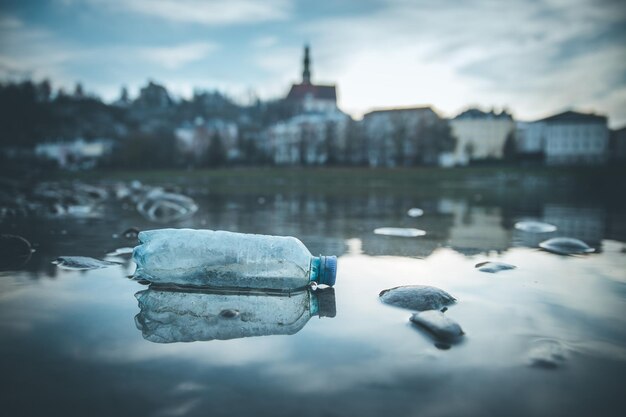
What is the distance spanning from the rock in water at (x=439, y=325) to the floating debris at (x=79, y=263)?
470cm

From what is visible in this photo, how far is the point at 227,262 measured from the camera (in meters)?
4.91

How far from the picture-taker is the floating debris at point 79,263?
5972 millimetres

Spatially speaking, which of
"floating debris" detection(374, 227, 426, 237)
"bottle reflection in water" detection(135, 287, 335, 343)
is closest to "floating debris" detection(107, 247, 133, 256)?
"bottle reflection in water" detection(135, 287, 335, 343)

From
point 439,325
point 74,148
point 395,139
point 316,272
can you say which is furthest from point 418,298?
point 74,148

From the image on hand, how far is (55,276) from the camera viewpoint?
17.8 feet

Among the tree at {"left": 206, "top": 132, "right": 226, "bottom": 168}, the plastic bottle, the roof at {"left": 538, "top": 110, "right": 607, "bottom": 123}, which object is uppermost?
the roof at {"left": 538, "top": 110, "right": 607, "bottom": 123}

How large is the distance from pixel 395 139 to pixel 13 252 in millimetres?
71333

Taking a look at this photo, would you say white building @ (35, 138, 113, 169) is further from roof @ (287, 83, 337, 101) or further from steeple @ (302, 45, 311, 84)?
steeple @ (302, 45, 311, 84)

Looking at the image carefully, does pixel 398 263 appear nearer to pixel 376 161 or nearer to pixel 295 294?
pixel 295 294

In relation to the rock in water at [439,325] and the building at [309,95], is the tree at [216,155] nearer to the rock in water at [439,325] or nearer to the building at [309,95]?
the building at [309,95]

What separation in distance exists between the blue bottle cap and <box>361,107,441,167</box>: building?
70.7 metres

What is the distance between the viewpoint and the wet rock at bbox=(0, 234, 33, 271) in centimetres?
605

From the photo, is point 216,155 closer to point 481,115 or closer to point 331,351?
point 481,115

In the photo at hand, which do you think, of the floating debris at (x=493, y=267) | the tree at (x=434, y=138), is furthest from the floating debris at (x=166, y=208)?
the tree at (x=434, y=138)
